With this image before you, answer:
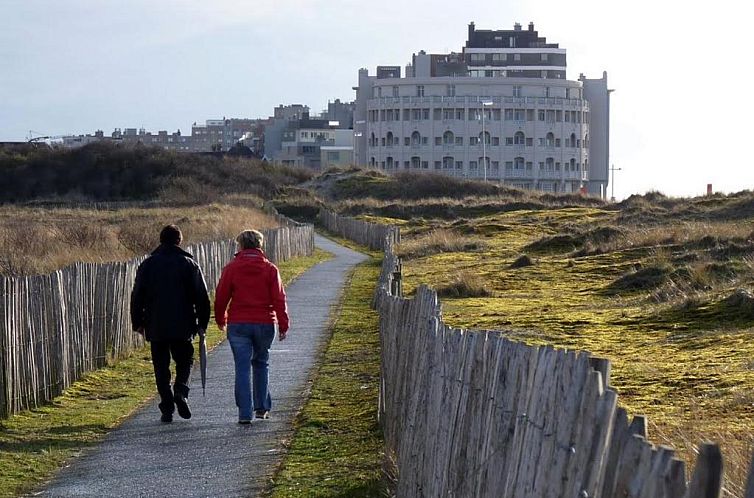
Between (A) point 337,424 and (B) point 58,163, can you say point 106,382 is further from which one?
(B) point 58,163

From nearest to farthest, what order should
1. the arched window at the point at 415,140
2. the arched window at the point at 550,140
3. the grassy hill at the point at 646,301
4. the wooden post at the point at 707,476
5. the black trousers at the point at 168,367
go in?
the wooden post at the point at 707,476
the grassy hill at the point at 646,301
the black trousers at the point at 168,367
the arched window at the point at 415,140
the arched window at the point at 550,140

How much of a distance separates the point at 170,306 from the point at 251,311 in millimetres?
755

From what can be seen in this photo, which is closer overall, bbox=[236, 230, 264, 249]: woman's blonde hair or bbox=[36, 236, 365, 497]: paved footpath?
bbox=[36, 236, 365, 497]: paved footpath

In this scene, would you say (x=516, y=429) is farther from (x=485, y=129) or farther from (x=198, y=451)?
(x=485, y=129)

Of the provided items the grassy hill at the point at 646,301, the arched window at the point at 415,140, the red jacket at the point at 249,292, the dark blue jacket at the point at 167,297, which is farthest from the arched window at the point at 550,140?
the red jacket at the point at 249,292

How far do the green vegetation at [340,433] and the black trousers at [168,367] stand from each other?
1.08m

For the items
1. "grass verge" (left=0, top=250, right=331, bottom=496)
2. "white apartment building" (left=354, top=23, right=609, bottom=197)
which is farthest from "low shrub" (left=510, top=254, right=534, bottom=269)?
"white apartment building" (left=354, top=23, right=609, bottom=197)

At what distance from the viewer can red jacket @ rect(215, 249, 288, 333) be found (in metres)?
12.0

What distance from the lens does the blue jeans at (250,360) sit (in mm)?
11844

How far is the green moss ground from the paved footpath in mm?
2898

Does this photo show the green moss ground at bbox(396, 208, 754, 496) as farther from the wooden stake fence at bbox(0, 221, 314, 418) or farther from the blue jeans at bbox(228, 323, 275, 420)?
the wooden stake fence at bbox(0, 221, 314, 418)

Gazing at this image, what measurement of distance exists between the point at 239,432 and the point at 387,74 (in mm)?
162514

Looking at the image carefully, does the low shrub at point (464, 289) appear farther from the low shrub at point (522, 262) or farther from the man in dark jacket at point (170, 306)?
the man in dark jacket at point (170, 306)

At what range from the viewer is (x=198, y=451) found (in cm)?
1064
